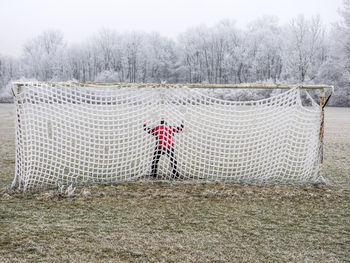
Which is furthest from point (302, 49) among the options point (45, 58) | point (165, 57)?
point (45, 58)

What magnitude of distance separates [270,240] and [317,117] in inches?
118

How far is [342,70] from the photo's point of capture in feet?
112

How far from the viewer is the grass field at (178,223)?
2949 millimetres

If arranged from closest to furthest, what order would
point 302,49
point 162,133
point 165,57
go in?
point 162,133, point 302,49, point 165,57

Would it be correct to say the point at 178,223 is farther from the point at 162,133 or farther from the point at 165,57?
the point at 165,57

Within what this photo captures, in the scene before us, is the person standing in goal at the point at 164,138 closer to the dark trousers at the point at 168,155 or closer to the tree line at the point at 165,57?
the dark trousers at the point at 168,155

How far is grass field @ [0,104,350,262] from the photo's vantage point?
295 centimetres

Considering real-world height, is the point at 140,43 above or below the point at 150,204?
above

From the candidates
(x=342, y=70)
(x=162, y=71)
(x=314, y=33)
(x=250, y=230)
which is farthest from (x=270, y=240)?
(x=162, y=71)

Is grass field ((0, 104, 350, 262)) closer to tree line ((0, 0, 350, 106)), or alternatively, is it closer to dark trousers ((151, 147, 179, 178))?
dark trousers ((151, 147, 179, 178))

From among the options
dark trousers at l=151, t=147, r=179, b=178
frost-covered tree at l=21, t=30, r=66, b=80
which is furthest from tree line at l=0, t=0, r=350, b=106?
dark trousers at l=151, t=147, r=179, b=178

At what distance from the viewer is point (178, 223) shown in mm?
3654

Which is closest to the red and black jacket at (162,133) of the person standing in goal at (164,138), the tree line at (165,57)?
the person standing in goal at (164,138)

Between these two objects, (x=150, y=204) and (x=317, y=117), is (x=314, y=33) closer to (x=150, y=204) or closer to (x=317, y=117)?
(x=317, y=117)
